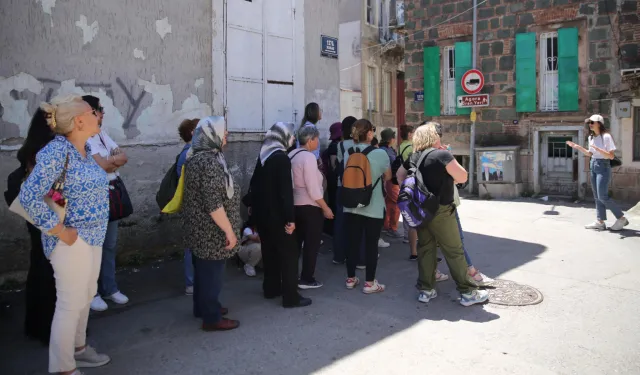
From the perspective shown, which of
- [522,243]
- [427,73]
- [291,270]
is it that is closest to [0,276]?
[291,270]

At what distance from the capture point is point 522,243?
819 centimetres

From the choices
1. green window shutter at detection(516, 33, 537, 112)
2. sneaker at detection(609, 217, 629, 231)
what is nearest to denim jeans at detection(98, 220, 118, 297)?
sneaker at detection(609, 217, 629, 231)

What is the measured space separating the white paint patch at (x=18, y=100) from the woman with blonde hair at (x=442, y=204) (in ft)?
12.6

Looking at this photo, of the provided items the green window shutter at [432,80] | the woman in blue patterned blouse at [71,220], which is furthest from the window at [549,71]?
the woman in blue patterned blouse at [71,220]

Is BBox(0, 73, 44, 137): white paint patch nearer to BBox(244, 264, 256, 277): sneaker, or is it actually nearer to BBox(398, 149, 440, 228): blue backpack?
BBox(244, 264, 256, 277): sneaker

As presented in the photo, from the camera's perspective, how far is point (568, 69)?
13.6 metres

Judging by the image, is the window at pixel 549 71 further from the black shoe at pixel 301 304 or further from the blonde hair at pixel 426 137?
the black shoe at pixel 301 304

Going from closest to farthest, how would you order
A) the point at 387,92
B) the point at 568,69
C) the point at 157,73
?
the point at 157,73
the point at 568,69
the point at 387,92

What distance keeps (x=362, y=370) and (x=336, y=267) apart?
2.97 meters

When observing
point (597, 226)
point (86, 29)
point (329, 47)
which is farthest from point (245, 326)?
point (597, 226)

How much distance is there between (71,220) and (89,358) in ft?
3.64

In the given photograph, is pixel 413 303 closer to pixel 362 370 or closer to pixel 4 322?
pixel 362 370

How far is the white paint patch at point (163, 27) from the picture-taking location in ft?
21.3

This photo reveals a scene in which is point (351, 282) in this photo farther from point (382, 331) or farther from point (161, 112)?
point (161, 112)
